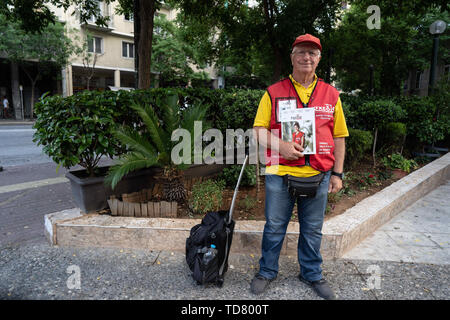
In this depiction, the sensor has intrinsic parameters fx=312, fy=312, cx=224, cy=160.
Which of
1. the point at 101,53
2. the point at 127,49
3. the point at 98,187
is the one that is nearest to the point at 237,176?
the point at 98,187

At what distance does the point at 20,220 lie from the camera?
434cm

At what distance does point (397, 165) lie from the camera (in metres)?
6.71

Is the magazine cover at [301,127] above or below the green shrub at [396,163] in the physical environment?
above

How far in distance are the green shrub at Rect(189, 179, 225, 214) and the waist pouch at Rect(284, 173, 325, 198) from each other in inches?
65.6

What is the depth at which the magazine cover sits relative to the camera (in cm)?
257

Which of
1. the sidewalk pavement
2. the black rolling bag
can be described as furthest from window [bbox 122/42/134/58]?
the black rolling bag

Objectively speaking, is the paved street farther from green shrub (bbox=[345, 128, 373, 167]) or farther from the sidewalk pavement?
green shrub (bbox=[345, 128, 373, 167])

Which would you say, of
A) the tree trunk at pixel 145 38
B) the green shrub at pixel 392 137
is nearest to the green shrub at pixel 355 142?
the green shrub at pixel 392 137

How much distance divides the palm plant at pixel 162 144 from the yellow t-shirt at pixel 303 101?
171 centimetres

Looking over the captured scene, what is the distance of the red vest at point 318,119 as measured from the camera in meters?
2.61

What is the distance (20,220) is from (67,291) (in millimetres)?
2134

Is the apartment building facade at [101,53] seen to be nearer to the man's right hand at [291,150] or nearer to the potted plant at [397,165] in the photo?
the potted plant at [397,165]

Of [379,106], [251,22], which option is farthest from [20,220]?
[251,22]

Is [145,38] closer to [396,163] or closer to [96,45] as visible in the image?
[396,163]
